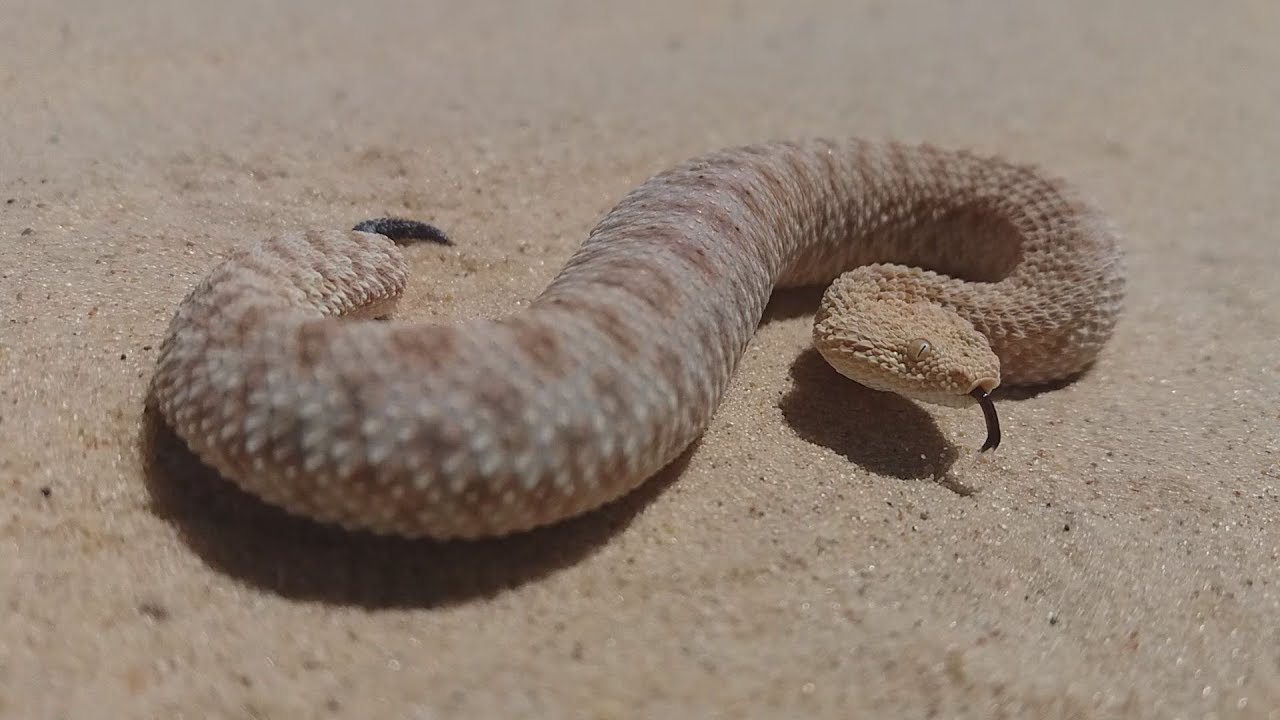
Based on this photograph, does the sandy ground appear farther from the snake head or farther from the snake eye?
the snake eye

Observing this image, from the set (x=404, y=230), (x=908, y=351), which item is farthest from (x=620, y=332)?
(x=404, y=230)

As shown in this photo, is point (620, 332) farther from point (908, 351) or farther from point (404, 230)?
point (404, 230)

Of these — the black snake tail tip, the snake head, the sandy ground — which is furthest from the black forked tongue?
the black snake tail tip

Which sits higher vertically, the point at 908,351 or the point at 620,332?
the point at 620,332

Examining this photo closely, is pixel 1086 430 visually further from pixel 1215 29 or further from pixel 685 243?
pixel 1215 29

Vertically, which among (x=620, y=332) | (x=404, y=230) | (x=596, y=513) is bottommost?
(x=596, y=513)
